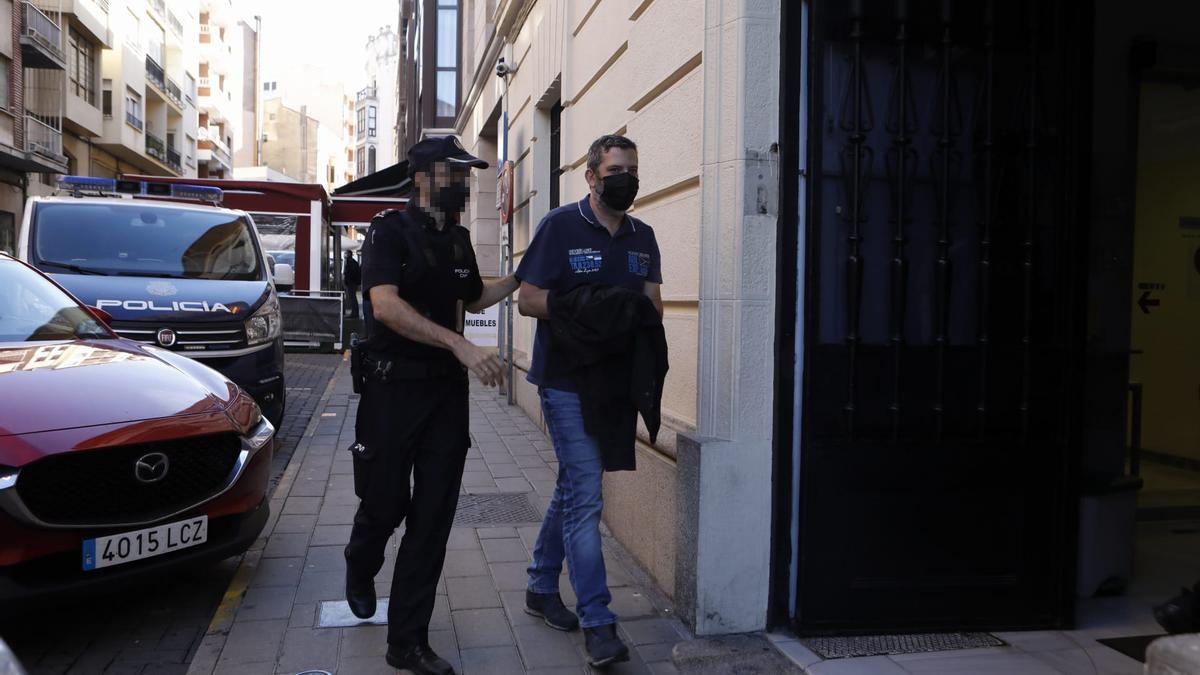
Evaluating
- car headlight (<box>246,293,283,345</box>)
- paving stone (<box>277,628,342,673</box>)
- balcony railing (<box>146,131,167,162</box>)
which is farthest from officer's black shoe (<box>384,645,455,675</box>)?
balcony railing (<box>146,131,167,162</box>)

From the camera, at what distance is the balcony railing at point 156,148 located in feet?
141

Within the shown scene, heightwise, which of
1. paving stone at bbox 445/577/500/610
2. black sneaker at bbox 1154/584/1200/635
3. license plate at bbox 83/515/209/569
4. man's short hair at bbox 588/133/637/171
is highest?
man's short hair at bbox 588/133/637/171

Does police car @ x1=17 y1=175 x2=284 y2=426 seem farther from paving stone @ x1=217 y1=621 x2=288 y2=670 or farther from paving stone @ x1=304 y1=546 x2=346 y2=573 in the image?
paving stone @ x1=217 y1=621 x2=288 y2=670

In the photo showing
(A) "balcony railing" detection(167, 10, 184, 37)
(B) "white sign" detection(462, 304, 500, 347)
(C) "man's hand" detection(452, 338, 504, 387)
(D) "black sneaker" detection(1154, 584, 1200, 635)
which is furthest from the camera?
(A) "balcony railing" detection(167, 10, 184, 37)

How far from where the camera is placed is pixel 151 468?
12.2 feet

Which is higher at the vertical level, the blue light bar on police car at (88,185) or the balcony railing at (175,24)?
the balcony railing at (175,24)

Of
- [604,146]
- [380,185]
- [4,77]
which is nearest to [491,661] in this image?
[604,146]

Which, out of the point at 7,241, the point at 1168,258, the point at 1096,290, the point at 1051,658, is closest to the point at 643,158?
the point at 1096,290

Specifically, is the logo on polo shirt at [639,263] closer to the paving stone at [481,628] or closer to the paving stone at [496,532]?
the paving stone at [481,628]

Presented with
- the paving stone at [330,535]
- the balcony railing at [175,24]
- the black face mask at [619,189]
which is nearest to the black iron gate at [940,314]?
the black face mask at [619,189]

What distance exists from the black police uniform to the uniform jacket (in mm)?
429

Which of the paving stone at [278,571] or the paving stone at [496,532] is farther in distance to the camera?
the paving stone at [496,532]

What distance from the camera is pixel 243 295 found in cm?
737

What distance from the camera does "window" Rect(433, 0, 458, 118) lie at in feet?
94.0
